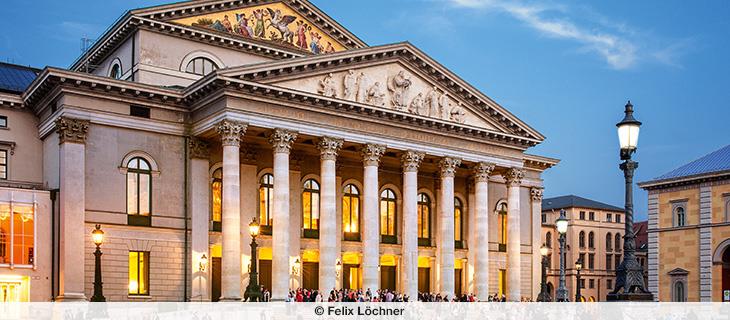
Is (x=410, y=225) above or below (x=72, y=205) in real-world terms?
below

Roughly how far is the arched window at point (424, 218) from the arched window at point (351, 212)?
490 centimetres

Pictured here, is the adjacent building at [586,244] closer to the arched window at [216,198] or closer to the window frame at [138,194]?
the arched window at [216,198]

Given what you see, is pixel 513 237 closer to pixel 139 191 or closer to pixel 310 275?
pixel 310 275

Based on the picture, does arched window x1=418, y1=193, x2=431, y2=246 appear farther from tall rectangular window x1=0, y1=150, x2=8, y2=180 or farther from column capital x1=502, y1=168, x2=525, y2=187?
tall rectangular window x1=0, y1=150, x2=8, y2=180

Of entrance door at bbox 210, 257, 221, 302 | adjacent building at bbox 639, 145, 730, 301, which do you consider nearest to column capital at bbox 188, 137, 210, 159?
entrance door at bbox 210, 257, 221, 302

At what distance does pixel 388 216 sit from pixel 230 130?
15212mm

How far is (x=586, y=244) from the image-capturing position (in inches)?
3952

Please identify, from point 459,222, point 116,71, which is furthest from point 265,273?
point 459,222

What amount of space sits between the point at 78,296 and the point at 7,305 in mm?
3889

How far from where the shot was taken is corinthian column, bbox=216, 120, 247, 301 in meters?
39.2

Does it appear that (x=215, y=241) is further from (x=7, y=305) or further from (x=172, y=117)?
(x=7, y=305)

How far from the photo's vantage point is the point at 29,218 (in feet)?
125

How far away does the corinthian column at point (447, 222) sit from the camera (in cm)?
4741

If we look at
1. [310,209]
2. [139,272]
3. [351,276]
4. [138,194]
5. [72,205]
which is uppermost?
[138,194]
